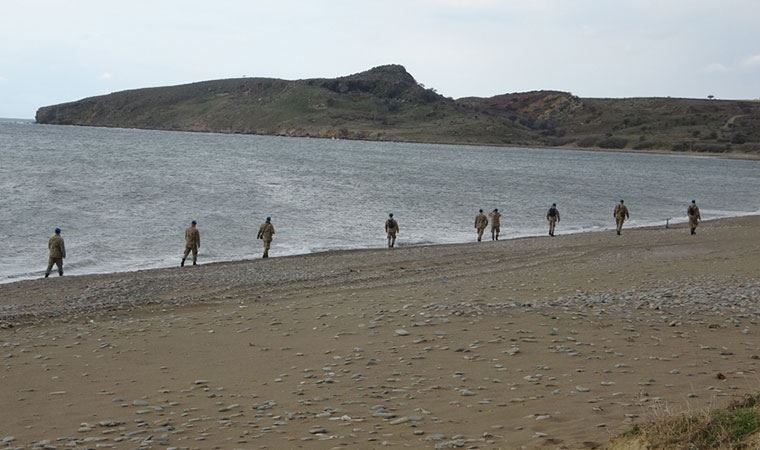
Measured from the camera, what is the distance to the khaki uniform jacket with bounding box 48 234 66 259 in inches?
862

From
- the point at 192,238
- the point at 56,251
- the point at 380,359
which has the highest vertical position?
the point at 192,238

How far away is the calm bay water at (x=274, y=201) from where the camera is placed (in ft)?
101

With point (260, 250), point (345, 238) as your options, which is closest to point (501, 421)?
point (260, 250)

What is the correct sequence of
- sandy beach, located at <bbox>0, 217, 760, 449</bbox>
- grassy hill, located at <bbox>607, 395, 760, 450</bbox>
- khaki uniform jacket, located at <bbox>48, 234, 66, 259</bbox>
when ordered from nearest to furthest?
1. grassy hill, located at <bbox>607, 395, 760, 450</bbox>
2. sandy beach, located at <bbox>0, 217, 760, 449</bbox>
3. khaki uniform jacket, located at <bbox>48, 234, 66, 259</bbox>

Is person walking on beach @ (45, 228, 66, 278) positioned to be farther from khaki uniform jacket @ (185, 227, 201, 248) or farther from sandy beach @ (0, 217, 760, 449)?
khaki uniform jacket @ (185, 227, 201, 248)

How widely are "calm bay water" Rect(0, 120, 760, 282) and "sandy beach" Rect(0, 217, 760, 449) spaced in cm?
1018

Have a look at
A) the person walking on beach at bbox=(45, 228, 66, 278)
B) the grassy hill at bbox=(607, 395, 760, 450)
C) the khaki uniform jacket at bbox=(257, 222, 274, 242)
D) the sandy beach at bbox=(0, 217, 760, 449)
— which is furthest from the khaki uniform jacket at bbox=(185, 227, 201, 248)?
the grassy hill at bbox=(607, 395, 760, 450)

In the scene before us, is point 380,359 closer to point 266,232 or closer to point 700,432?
point 700,432

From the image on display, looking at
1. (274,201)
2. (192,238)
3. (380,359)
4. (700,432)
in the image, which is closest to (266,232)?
(192,238)

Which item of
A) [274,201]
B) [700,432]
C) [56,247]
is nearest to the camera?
[700,432]

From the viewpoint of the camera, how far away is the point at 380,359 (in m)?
10.2

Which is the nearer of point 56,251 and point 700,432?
point 700,432

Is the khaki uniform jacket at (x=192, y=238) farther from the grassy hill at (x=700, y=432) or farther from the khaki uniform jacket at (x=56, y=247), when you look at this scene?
the grassy hill at (x=700, y=432)

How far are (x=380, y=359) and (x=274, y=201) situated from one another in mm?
39433
